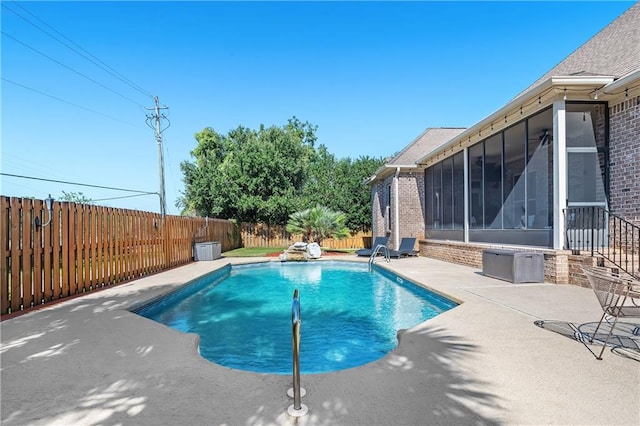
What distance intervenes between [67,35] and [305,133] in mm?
23418

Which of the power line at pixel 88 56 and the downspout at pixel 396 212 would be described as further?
the downspout at pixel 396 212

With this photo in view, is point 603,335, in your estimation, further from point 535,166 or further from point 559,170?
point 535,166

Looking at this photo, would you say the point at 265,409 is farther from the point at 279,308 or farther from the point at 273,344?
the point at 279,308

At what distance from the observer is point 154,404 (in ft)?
7.79

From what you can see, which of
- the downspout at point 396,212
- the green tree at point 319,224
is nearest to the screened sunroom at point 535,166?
the downspout at point 396,212

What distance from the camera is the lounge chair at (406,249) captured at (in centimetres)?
1336

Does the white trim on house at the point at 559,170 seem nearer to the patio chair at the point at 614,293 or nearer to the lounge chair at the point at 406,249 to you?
the patio chair at the point at 614,293

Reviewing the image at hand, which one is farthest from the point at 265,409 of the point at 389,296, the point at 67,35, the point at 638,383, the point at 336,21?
the point at 67,35

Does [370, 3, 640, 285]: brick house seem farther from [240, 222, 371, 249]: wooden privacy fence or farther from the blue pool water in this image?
[240, 222, 371, 249]: wooden privacy fence

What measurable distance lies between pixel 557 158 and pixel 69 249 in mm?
9865

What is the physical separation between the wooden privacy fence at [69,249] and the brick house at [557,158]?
956cm

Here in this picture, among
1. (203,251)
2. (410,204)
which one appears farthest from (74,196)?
(410,204)

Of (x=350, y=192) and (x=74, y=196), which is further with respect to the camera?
(x=74, y=196)

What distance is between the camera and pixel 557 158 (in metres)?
6.91
